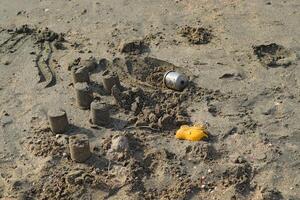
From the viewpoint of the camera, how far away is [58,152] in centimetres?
502

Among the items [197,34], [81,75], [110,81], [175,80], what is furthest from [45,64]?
[197,34]

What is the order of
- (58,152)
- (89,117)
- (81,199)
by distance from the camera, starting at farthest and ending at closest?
(89,117)
(58,152)
(81,199)

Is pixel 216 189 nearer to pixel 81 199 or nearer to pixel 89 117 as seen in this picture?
pixel 81 199

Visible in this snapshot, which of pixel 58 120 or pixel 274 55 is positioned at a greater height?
pixel 58 120

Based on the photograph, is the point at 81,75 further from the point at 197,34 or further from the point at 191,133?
the point at 197,34

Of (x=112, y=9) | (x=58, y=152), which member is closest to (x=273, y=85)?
(x=58, y=152)

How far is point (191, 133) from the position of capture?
511 centimetres

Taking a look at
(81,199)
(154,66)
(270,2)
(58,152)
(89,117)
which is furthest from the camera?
(270,2)

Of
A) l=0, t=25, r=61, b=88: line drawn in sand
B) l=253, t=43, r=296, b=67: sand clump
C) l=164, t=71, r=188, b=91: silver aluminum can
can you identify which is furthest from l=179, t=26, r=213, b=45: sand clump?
l=0, t=25, r=61, b=88: line drawn in sand

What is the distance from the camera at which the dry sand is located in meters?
4.66

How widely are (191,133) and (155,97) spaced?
2.48 feet

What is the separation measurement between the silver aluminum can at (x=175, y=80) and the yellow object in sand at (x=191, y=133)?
28.6 inches

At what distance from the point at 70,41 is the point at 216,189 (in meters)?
3.39

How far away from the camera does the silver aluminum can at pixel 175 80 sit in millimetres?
5738
